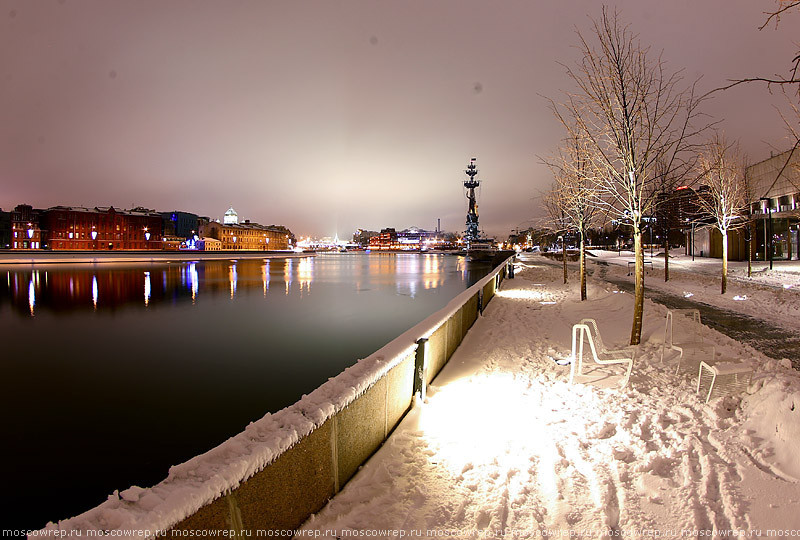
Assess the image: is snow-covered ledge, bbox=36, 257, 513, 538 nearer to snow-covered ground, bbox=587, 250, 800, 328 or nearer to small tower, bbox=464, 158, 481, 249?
snow-covered ground, bbox=587, 250, 800, 328

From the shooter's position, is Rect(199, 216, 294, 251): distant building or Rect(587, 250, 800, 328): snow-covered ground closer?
Rect(587, 250, 800, 328): snow-covered ground

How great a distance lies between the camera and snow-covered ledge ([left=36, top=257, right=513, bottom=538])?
197 centimetres

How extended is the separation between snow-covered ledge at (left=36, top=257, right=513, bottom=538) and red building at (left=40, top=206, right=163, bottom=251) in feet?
394

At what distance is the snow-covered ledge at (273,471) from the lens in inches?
77.7

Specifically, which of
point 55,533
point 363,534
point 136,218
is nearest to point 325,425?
point 363,534

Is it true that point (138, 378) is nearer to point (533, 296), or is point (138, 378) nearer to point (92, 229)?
point (533, 296)

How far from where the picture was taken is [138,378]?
30.0 feet

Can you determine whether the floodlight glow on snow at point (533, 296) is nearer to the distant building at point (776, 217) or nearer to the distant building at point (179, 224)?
the distant building at point (776, 217)

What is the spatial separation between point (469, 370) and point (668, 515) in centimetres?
416

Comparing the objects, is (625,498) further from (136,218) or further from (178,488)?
(136,218)

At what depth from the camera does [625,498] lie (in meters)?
3.35

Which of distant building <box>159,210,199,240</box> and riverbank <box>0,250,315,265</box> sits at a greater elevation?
distant building <box>159,210,199,240</box>

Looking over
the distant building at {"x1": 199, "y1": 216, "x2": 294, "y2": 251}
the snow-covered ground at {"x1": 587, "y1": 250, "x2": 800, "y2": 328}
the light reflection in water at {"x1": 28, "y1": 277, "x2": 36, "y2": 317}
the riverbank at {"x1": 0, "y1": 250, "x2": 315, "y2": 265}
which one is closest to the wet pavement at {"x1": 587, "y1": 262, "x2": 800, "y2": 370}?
the snow-covered ground at {"x1": 587, "y1": 250, "x2": 800, "y2": 328}

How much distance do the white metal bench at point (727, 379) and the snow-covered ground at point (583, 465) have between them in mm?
133
